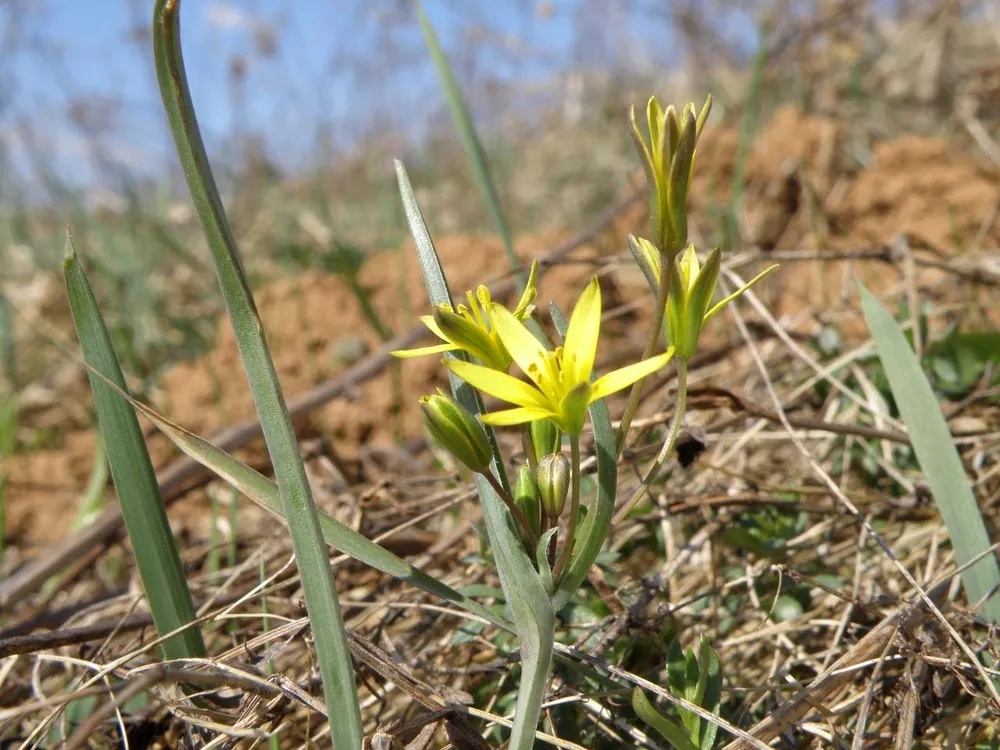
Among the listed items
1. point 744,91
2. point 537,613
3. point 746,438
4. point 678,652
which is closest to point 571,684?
point 678,652

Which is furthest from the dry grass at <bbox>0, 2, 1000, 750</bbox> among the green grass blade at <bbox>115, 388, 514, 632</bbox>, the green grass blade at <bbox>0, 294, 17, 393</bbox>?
the green grass blade at <bbox>0, 294, 17, 393</bbox>

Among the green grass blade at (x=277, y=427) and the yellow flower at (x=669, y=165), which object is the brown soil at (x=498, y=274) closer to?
the green grass blade at (x=277, y=427)

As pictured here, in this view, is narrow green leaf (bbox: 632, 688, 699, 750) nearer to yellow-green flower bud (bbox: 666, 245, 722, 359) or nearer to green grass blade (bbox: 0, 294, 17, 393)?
yellow-green flower bud (bbox: 666, 245, 722, 359)

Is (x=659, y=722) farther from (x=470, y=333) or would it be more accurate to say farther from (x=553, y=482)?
(x=470, y=333)

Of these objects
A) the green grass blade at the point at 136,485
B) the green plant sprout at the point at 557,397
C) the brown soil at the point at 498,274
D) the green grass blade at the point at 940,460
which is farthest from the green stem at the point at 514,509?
the brown soil at the point at 498,274

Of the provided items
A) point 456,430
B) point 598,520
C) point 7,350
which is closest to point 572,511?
point 598,520
